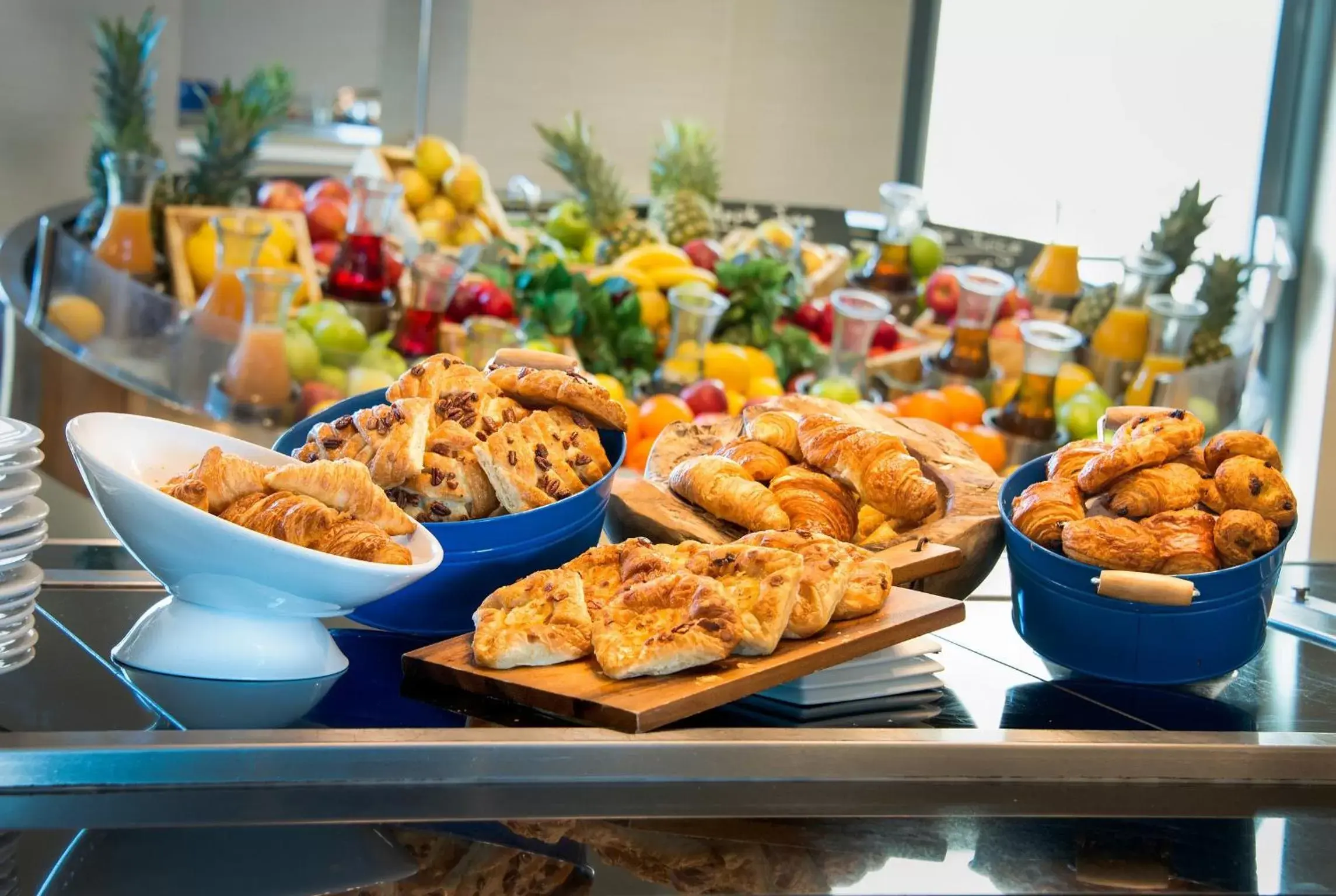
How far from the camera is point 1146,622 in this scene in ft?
4.76

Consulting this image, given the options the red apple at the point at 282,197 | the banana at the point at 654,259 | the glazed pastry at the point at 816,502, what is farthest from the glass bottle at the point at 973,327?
the glazed pastry at the point at 816,502

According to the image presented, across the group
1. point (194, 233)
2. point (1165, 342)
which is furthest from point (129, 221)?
point (1165, 342)

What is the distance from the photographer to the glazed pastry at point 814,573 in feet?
4.16

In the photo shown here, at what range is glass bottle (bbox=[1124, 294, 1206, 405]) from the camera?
3.53m

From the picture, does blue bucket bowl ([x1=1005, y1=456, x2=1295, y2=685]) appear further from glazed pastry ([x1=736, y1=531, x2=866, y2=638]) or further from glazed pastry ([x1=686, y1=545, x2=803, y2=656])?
glazed pastry ([x1=686, y1=545, x2=803, y2=656])

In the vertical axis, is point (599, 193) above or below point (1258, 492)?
above

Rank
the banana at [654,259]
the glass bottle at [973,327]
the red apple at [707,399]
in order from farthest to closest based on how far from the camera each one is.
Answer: the banana at [654,259] < the glass bottle at [973,327] < the red apple at [707,399]

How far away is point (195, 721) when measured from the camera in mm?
1170

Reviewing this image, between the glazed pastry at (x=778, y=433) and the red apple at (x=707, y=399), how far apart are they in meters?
1.43

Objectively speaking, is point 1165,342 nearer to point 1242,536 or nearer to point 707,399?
point 707,399

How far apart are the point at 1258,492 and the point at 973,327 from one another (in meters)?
2.12

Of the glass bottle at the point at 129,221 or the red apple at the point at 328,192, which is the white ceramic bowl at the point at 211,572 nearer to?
the glass bottle at the point at 129,221

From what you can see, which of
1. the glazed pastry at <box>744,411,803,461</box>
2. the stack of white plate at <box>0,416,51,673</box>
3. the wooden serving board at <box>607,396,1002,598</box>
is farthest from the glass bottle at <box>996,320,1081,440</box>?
the stack of white plate at <box>0,416,51,673</box>

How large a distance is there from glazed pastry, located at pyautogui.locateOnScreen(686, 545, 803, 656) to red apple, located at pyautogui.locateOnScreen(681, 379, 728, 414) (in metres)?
1.83
